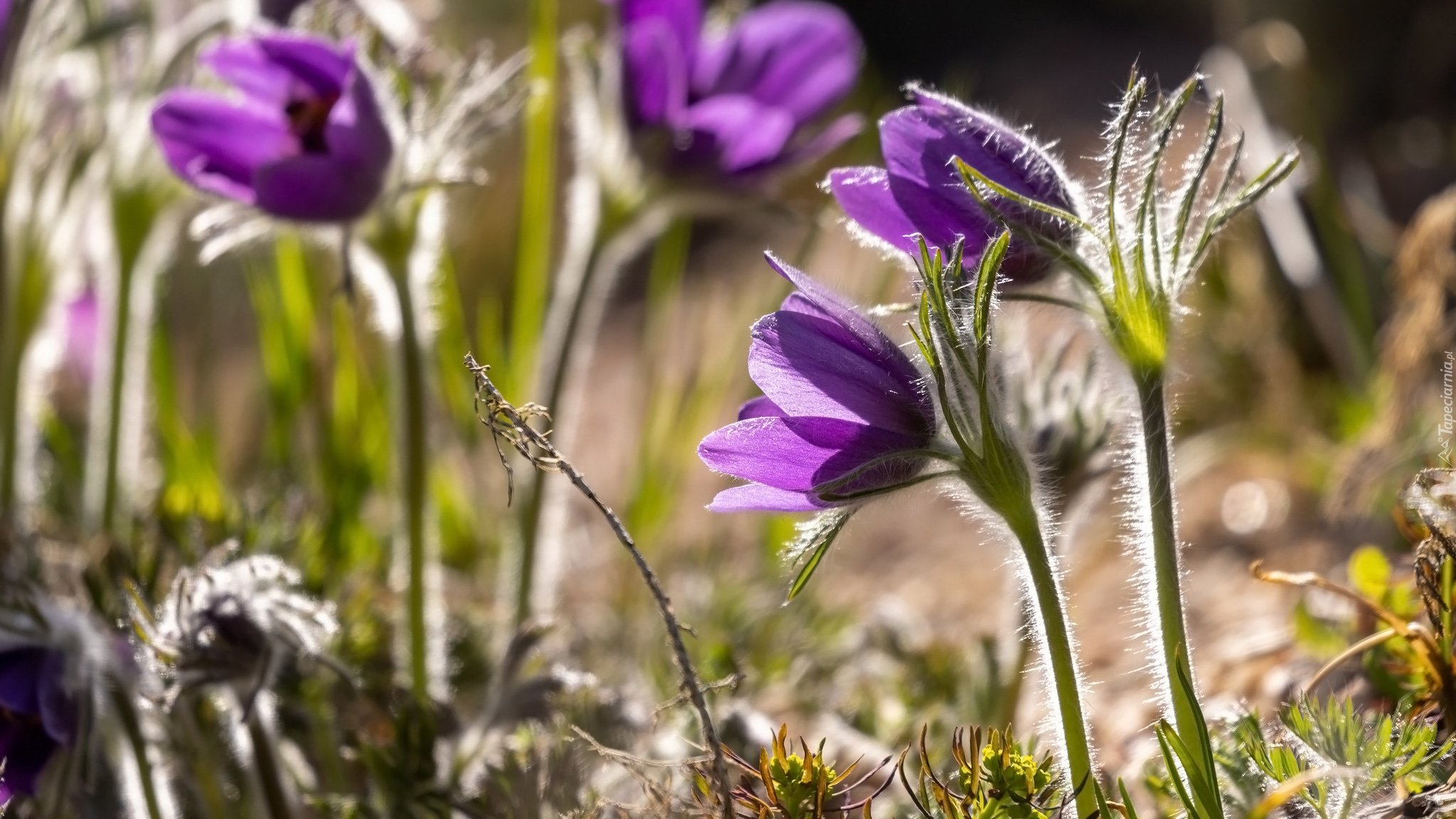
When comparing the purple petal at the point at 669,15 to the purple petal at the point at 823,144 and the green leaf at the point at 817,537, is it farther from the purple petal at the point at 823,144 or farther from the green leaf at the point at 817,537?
the green leaf at the point at 817,537

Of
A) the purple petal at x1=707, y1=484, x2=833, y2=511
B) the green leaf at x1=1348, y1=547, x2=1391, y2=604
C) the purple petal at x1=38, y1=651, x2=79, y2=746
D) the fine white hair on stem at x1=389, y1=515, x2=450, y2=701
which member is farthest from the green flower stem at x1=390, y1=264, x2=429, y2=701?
the green leaf at x1=1348, y1=547, x2=1391, y2=604

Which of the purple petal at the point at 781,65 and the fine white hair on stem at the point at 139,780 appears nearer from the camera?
the fine white hair on stem at the point at 139,780

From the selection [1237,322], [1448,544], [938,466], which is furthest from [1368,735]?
[1237,322]

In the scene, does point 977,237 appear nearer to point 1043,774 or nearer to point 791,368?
point 791,368

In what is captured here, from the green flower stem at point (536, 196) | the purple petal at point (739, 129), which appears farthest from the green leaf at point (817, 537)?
A: the green flower stem at point (536, 196)

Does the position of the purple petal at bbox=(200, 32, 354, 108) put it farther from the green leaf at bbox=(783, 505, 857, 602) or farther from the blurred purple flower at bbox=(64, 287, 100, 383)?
the blurred purple flower at bbox=(64, 287, 100, 383)
